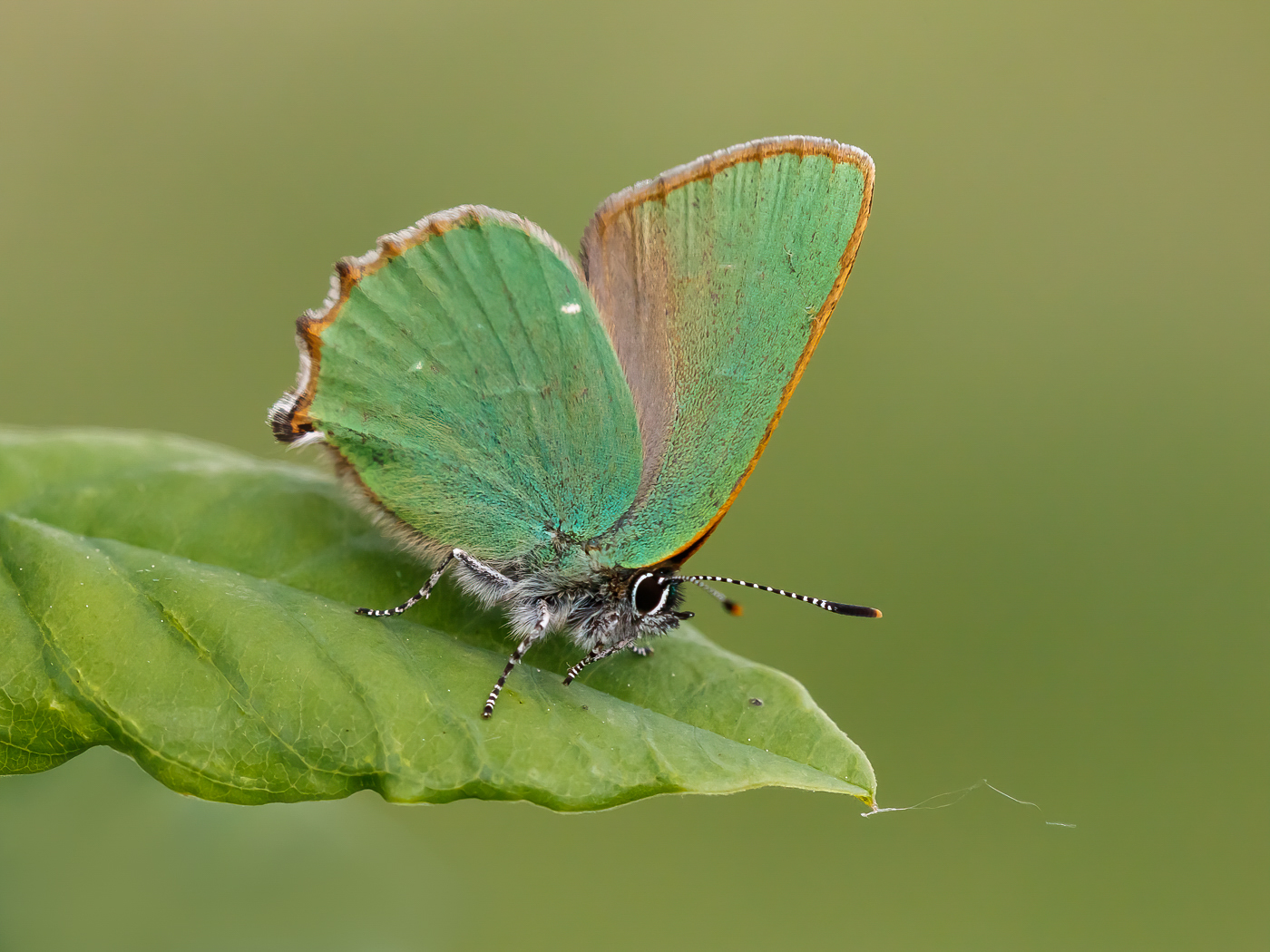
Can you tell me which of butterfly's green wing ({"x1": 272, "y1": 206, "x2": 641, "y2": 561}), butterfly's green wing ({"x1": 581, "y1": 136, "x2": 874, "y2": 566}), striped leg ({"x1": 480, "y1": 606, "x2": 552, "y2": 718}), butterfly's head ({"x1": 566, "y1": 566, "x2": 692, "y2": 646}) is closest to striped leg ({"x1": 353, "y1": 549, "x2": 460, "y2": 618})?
butterfly's green wing ({"x1": 272, "y1": 206, "x2": 641, "y2": 561})

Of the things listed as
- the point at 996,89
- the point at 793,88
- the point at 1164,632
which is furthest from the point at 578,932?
the point at 996,89

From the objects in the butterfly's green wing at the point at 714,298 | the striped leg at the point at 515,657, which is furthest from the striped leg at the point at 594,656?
the butterfly's green wing at the point at 714,298

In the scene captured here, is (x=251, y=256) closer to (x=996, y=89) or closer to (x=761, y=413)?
(x=761, y=413)

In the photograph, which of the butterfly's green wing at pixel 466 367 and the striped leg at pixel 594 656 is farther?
the butterfly's green wing at pixel 466 367

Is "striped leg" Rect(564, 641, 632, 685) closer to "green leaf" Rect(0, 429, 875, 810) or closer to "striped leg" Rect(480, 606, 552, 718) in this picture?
"green leaf" Rect(0, 429, 875, 810)

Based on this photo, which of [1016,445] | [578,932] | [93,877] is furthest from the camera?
[1016,445]

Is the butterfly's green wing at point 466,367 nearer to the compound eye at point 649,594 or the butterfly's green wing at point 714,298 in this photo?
the butterfly's green wing at point 714,298
